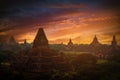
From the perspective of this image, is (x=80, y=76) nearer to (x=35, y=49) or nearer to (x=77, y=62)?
(x=35, y=49)

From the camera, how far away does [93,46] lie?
374 feet

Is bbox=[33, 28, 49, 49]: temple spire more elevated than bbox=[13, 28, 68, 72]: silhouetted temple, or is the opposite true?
bbox=[33, 28, 49, 49]: temple spire

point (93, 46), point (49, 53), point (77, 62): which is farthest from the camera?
point (93, 46)

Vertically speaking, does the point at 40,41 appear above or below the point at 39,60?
above

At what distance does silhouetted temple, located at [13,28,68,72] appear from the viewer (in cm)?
4734

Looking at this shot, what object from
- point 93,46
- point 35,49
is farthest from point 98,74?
point 93,46

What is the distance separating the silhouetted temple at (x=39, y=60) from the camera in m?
47.3

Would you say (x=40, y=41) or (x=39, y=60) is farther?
(x=40, y=41)

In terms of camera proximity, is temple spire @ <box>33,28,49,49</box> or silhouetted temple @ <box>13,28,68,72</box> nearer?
silhouetted temple @ <box>13,28,68,72</box>

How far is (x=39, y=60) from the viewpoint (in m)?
48.3

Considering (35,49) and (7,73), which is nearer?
(7,73)

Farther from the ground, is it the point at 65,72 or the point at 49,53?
the point at 49,53

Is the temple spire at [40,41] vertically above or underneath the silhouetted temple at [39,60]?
above

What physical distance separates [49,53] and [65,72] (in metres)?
5.56
